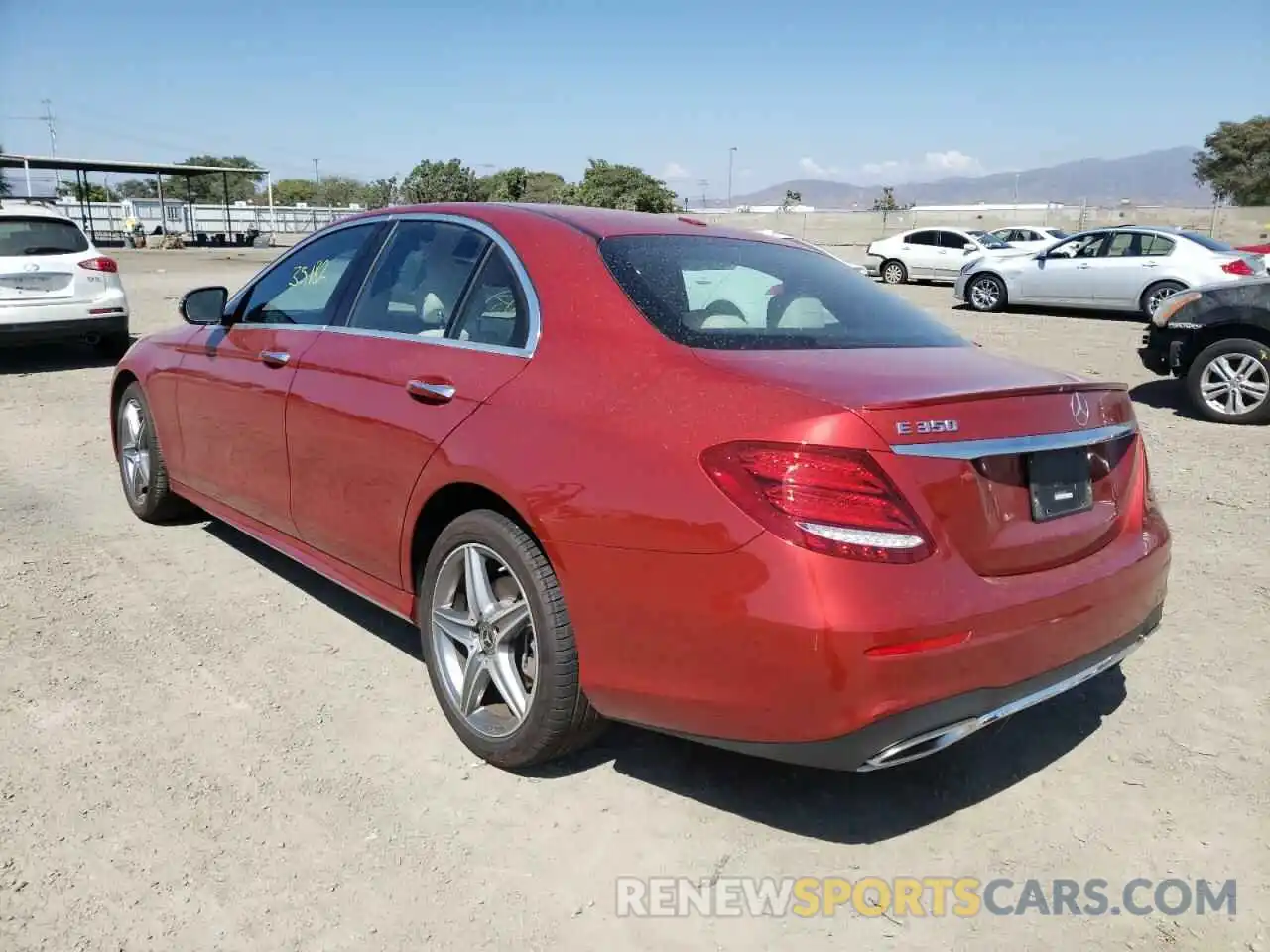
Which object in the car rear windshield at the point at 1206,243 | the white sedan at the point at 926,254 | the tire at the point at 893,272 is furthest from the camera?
the tire at the point at 893,272

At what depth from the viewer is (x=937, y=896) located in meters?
2.49

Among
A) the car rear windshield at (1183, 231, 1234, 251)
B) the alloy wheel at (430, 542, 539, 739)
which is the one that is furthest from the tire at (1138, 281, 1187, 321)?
the alloy wheel at (430, 542, 539, 739)

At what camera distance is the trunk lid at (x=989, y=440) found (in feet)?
7.60

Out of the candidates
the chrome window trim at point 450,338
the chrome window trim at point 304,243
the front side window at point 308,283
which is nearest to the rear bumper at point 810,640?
the chrome window trim at point 450,338

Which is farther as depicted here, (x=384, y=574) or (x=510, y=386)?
(x=384, y=574)

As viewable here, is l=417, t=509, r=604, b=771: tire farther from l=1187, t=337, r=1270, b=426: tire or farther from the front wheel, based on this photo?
the front wheel

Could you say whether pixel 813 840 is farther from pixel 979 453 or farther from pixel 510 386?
pixel 510 386

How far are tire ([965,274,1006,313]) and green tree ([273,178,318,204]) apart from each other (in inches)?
4225

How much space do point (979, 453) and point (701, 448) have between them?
0.67 metres

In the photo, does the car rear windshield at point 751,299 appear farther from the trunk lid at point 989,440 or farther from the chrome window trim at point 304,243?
the chrome window trim at point 304,243

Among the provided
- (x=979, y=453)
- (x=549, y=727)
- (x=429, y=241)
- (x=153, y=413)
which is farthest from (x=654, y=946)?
(x=153, y=413)

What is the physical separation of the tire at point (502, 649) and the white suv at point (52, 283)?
344 inches

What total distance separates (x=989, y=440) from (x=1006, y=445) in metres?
0.06

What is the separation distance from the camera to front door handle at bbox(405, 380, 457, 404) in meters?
3.06
